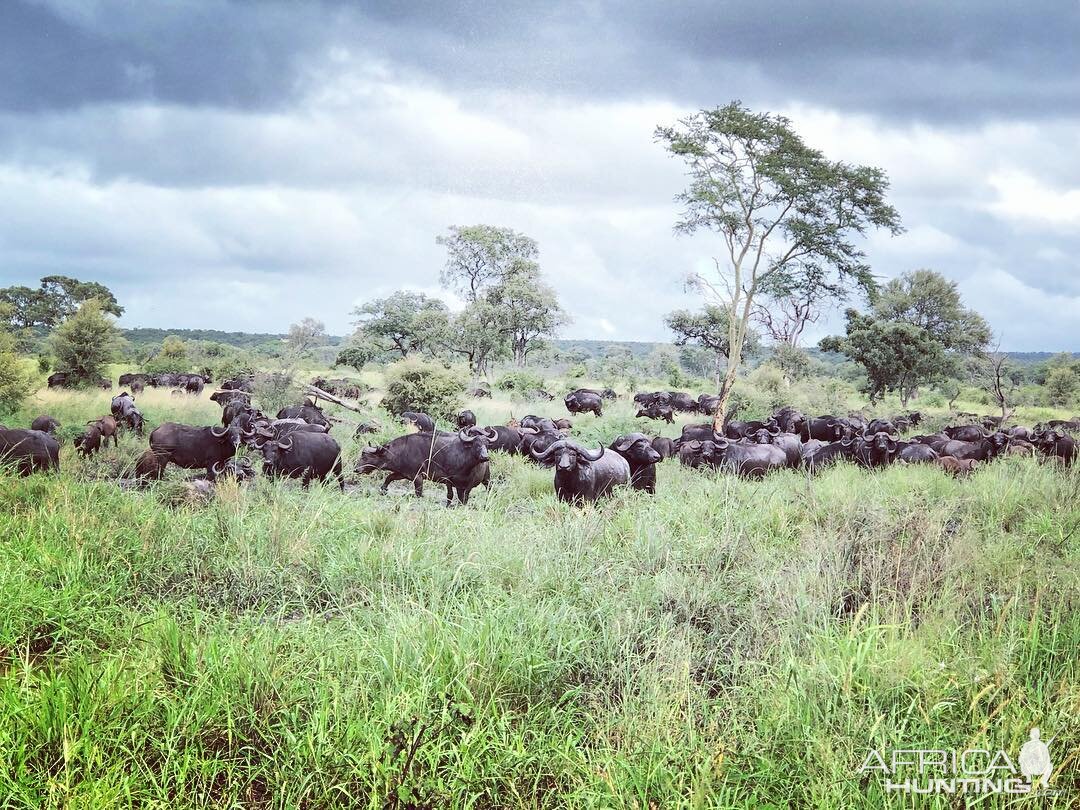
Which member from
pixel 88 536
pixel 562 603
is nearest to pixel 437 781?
pixel 562 603

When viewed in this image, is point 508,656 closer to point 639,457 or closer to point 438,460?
point 438,460

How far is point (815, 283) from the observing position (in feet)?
78.2

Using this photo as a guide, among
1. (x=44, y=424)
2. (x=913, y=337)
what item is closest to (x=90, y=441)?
(x=44, y=424)

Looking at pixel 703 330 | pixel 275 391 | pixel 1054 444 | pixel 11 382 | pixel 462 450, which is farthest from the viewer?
pixel 703 330

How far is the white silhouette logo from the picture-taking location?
2.95 meters

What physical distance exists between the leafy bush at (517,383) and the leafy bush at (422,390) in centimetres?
1044

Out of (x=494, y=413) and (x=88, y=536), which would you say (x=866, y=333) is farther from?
(x=88, y=536)

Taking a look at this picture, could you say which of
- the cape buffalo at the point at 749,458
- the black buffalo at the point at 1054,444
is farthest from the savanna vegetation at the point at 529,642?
the black buffalo at the point at 1054,444

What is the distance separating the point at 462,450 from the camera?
1005cm

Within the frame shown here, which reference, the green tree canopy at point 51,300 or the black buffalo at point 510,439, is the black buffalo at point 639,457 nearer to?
the black buffalo at point 510,439

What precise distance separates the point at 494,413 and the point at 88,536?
15.1 meters

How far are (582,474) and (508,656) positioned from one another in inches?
207

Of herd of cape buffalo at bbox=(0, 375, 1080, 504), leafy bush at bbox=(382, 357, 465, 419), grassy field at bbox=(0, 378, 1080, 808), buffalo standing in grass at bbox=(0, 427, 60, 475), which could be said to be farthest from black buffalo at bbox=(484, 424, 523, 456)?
buffalo standing in grass at bbox=(0, 427, 60, 475)

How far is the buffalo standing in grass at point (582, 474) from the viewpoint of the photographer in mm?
8930
